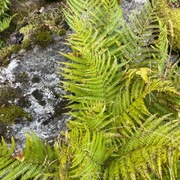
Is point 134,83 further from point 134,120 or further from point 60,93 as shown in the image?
point 60,93

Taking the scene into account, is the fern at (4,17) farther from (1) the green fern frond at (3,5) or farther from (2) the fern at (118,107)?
(2) the fern at (118,107)

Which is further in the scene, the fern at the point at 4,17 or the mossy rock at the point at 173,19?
the fern at the point at 4,17

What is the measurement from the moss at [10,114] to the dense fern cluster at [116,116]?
1.59ft

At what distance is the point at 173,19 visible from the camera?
4.02 meters

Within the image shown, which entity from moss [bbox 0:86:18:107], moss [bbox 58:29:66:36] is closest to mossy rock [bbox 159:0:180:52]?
moss [bbox 58:29:66:36]

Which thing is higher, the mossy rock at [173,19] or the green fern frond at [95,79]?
the mossy rock at [173,19]

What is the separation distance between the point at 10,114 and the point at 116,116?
1.14 m

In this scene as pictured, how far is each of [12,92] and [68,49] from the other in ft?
2.67

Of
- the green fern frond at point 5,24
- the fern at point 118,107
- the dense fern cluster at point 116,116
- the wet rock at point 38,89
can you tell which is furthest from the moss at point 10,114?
the green fern frond at point 5,24

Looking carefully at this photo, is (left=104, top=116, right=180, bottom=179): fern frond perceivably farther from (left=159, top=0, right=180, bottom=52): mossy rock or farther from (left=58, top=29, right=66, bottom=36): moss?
(left=58, top=29, right=66, bottom=36): moss

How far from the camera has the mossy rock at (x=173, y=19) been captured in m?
3.90

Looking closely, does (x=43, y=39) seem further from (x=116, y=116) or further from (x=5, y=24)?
(x=116, y=116)

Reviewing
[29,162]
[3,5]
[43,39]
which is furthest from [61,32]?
[29,162]

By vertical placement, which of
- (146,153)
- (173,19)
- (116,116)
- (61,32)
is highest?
(173,19)
